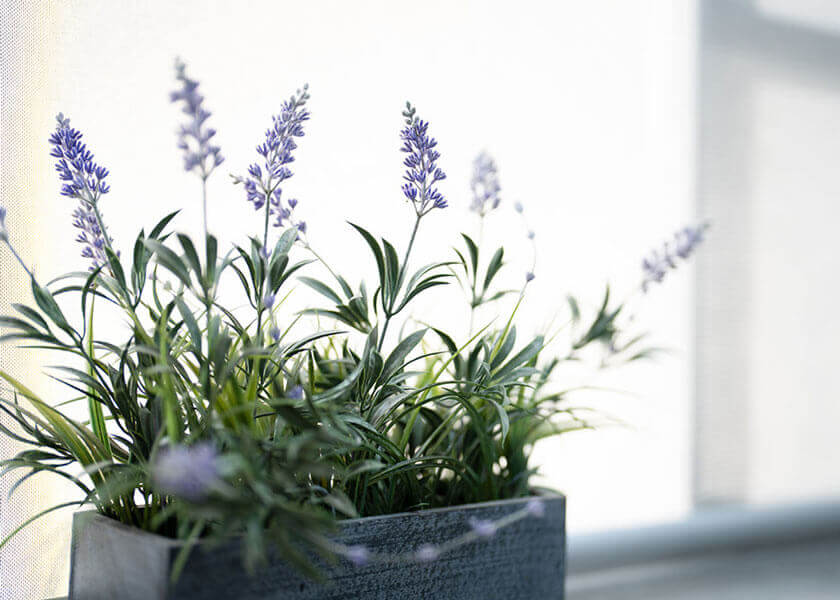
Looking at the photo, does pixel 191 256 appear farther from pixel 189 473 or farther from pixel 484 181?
pixel 484 181

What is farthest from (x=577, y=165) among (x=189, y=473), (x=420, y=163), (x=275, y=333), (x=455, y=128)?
(x=189, y=473)

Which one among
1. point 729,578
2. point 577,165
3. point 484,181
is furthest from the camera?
point 729,578

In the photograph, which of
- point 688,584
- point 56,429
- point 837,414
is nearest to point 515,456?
point 56,429

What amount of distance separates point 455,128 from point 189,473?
0.66 metres

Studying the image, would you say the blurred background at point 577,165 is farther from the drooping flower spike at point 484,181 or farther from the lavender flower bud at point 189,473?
the lavender flower bud at point 189,473

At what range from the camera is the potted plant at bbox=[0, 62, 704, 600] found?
450mm

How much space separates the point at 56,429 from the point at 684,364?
38.5 inches

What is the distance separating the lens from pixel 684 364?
121 centimetres

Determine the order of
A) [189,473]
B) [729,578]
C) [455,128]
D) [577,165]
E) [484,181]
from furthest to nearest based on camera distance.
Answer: [729,578]
[577,165]
[455,128]
[484,181]
[189,473]

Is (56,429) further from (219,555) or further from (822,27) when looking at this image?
(822,27)

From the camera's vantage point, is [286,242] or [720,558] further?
[720,558]

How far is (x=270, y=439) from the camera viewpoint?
544 mm

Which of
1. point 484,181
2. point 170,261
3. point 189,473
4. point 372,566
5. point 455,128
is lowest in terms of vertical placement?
point 372,566

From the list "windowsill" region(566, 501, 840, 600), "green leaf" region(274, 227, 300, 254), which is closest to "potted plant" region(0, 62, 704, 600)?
"green leaf" region(274, 227, 300, 254)
